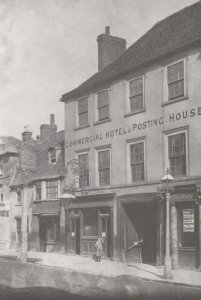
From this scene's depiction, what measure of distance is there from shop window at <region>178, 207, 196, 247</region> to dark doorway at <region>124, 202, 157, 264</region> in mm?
2091

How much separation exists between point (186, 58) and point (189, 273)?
876 centimetres

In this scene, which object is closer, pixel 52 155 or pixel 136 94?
pixel 136 94

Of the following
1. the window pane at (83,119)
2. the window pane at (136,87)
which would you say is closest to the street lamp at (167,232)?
the window pane at (136,87)

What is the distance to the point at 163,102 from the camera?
786 inches

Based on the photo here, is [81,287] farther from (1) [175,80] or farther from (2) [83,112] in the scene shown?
(2) [83,112]

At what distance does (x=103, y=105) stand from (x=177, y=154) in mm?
5799

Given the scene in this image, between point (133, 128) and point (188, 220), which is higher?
point (133, 128)

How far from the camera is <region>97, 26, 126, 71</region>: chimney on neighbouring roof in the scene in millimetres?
26778

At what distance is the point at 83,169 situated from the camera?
81.0 feet

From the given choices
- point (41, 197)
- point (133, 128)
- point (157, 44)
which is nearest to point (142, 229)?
point (133, 128)

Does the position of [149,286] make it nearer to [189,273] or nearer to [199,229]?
[189,273]

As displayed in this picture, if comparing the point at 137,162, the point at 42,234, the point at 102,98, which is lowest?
the point at 42,234

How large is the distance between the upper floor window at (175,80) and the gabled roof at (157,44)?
67cm

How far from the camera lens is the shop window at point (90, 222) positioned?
23781 millimetres
